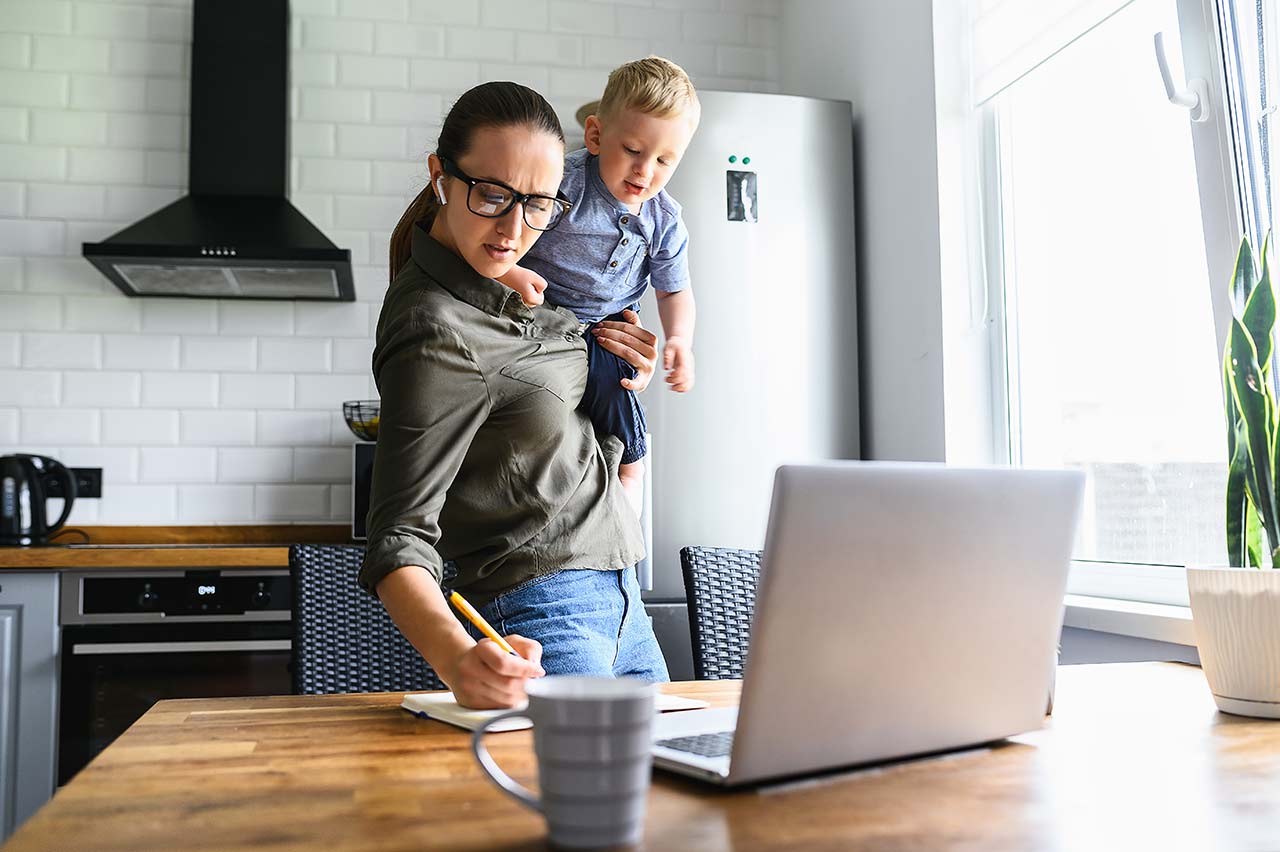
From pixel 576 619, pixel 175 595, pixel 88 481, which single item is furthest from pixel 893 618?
pixel 88 481

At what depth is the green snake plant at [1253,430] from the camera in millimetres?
1338

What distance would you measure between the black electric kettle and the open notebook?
213cm

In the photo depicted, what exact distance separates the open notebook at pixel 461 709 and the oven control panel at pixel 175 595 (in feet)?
5.26

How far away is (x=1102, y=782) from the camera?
0.85m

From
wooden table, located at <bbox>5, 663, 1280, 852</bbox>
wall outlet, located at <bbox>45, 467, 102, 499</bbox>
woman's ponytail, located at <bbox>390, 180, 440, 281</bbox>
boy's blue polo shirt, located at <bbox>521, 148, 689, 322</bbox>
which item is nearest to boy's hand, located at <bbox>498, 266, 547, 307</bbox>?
woman's ponytail, located at <bbox>390, 180, 440, 281</bbox>

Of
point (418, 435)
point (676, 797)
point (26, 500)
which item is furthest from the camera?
point (26, 500)

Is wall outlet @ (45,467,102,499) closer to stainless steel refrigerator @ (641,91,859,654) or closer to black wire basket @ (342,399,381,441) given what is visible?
black wire basket @ (342,399,381,441)

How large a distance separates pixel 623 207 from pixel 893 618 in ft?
3.35

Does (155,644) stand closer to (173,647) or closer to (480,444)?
(173,647)

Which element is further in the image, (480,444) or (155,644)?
(155,644)

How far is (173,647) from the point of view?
264 centimetres

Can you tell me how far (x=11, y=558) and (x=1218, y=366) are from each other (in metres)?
2.57

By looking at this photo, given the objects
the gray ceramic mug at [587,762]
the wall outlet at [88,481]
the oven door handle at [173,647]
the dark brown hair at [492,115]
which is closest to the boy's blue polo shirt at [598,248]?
the dark brown hair at [492,115]

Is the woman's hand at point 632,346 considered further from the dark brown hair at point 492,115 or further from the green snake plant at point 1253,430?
the green snake plant at point 1253,430
